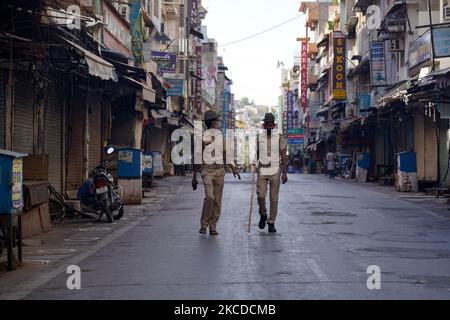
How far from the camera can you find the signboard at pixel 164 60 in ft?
137

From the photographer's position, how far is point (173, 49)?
5819 cm

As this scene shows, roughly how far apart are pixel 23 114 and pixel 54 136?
3.21 meters

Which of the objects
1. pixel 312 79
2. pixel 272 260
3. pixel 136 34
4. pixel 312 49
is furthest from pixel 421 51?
pixel 312 49

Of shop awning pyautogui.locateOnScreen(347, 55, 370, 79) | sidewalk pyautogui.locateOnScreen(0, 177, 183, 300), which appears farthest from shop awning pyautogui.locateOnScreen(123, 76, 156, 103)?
shop awning pyautogui.locateOnScreen(347, 55, 370, 79)

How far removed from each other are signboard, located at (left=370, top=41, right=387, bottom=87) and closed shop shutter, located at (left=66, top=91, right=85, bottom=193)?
66.5ft

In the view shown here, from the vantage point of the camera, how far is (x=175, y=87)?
1891 inches

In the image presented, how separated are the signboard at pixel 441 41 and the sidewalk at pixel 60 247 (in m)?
9.93

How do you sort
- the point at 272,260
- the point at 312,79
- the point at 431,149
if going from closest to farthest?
the point at 272,260 → the point at 431,149 → the point at 312,79

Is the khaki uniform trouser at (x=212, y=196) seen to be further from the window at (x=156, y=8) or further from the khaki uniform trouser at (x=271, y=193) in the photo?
the window at (x=156, y=8)

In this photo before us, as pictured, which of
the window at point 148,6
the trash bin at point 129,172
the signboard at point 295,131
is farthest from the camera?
the signboard at point 295,131

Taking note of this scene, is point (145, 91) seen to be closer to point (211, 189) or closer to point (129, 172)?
point (129, 172)

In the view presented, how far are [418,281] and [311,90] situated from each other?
83613 millimetres

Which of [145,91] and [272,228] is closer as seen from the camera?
[272,228]

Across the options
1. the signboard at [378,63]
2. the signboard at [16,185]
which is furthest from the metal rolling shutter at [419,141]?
the signboard at [16,185]
